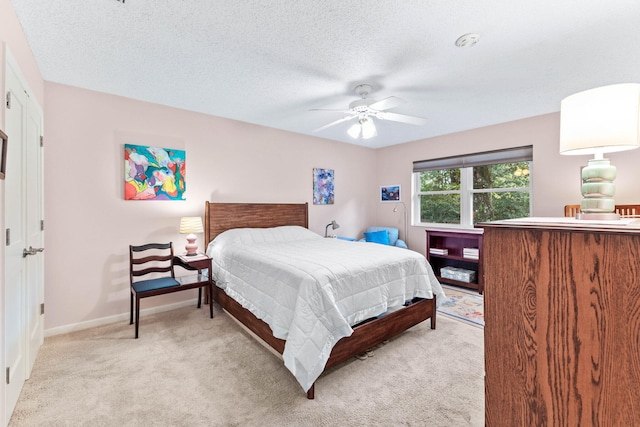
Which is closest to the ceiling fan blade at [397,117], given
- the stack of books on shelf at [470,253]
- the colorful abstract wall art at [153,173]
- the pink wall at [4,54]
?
the stack of books on shelf at [470,253]

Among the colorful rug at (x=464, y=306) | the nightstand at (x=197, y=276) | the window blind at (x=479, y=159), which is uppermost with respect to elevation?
the window blind at (x=479, y=159)

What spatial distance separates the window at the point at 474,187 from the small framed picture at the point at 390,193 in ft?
1.07

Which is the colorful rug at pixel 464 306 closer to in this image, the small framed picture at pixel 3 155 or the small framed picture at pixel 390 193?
the small framed picture at pixel 390 193

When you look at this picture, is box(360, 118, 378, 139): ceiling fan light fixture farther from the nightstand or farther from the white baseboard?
the white baseboard

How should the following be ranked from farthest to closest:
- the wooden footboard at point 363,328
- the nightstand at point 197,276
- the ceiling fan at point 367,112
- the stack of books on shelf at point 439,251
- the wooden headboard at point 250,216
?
the stack of books on shelf at point 439,251 < the wooden headboard at point 250,216 < the nightstand at point 197,276 < the ceiling fan at point 367,112 < the wooden footboard at point 363,328

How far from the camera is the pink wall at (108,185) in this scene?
2729 mm

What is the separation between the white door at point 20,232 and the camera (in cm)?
166

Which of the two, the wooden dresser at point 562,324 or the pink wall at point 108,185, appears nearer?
the wooden dresser at point 562,324

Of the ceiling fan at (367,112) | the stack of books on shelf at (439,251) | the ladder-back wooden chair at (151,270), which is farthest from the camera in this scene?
the stack of books on shelf at (439,251)

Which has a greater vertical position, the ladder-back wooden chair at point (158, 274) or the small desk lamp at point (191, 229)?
the small desk lamp at point (191, 229)

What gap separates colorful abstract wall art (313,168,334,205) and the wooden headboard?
34 cm

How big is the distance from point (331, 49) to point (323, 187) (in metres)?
2.88

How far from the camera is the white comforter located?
6.12 feet

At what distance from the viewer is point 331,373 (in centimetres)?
210
